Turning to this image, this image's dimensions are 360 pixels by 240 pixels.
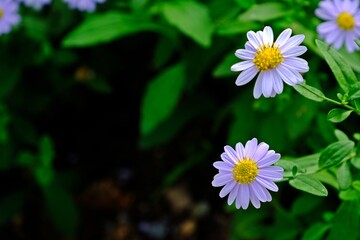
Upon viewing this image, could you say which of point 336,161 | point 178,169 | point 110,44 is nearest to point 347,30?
point 336,161

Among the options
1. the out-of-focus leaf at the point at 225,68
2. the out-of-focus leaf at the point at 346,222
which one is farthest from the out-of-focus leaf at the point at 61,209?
the out-of-focus leaf at the point at 346,222

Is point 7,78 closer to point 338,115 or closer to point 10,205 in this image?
point 10,205

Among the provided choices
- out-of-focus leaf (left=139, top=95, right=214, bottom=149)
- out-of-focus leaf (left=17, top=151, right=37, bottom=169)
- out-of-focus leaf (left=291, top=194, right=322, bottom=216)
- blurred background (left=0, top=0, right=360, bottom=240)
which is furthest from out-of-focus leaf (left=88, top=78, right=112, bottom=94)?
out-of-focus leaf (left=291, top=194, right=322, bottom=216)

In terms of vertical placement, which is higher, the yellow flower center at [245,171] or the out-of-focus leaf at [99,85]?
the out-of-focus leaf at [99,85]

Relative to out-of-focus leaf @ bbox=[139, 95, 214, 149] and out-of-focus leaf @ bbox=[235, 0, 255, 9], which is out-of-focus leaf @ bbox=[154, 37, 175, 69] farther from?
out-of-focus leaf @ bbox=[235, 0, 255, 9]

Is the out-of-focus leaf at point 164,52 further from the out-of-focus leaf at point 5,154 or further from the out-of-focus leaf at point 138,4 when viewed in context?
the out-of-focus leaf at point 5,154

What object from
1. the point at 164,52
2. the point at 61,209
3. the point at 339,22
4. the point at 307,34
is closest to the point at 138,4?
the point at 164,52

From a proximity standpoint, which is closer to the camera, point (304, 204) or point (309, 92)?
point (309, 92)
